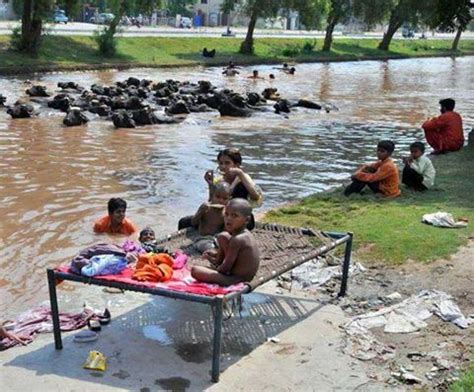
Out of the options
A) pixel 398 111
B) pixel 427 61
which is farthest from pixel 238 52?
pixel 398 111

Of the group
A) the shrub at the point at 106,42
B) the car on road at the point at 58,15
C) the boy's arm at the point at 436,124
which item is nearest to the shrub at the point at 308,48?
the car on road at the point at 58,15

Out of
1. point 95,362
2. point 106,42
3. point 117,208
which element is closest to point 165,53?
point 106,42

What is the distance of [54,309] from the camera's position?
5988mm

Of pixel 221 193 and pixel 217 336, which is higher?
pixel 221 193

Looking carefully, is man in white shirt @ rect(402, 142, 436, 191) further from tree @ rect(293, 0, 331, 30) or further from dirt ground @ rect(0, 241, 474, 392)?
tree @ rect(293, 0, 331, 30)

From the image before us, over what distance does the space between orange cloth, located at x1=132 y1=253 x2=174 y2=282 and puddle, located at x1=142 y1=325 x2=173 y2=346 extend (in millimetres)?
615

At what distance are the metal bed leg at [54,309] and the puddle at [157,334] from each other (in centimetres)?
75

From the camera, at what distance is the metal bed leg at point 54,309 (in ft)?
19.4

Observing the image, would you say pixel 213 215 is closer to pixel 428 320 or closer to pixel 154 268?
pixel 154 268

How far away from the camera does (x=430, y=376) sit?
18.4 ft

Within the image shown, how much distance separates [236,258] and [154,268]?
675 millimetres

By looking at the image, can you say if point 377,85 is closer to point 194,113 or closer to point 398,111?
point 398,111

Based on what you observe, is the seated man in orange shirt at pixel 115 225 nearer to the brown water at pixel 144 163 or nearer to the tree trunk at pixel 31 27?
the brown water at pixel 144 163

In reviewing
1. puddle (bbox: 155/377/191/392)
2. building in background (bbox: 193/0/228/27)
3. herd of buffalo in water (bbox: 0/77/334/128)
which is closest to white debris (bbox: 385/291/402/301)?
puddle (bbox: 155/377/191/392)
